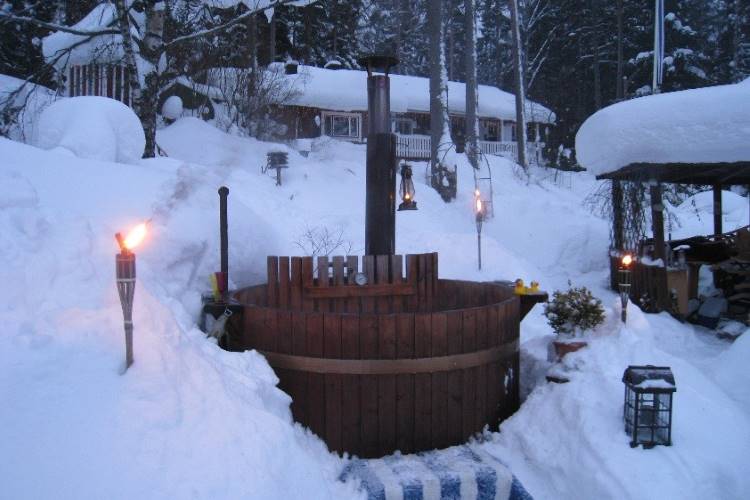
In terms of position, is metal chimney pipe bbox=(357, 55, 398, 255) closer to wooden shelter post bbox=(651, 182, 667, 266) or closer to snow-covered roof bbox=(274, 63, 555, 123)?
wooden shelter post bbox=(651, 182, 667, 266)

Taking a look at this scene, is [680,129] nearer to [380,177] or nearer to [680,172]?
[680,172]

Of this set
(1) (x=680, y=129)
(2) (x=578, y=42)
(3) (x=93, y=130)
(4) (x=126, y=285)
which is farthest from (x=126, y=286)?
(2) (x=578, y=42)

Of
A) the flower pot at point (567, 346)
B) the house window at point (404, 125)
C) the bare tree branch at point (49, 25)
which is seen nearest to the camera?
the flower pot at point (567, 346)

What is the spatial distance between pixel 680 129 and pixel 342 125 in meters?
19.7

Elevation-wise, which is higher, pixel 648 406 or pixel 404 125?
pixel 404 125

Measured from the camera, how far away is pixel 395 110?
25.5m

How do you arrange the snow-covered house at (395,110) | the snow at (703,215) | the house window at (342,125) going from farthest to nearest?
the house window at (342,125) → the snow-covered house at (395,110) → the snow at (703,215)

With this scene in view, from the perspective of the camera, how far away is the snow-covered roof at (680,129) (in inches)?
328

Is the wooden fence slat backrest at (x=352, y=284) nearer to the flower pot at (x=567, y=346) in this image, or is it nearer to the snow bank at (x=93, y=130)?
the flower pot at (x=567, y=346)

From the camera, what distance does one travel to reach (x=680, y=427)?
485 cm

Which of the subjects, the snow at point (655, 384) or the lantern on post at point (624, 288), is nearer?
the snow at point (655, 384)

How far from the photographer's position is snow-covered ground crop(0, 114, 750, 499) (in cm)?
333

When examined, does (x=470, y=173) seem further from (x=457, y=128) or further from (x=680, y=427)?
(x=680, y=427)

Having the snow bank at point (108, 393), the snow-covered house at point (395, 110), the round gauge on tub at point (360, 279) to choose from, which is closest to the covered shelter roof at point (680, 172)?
the round gauge on tub at point (360, 279)
